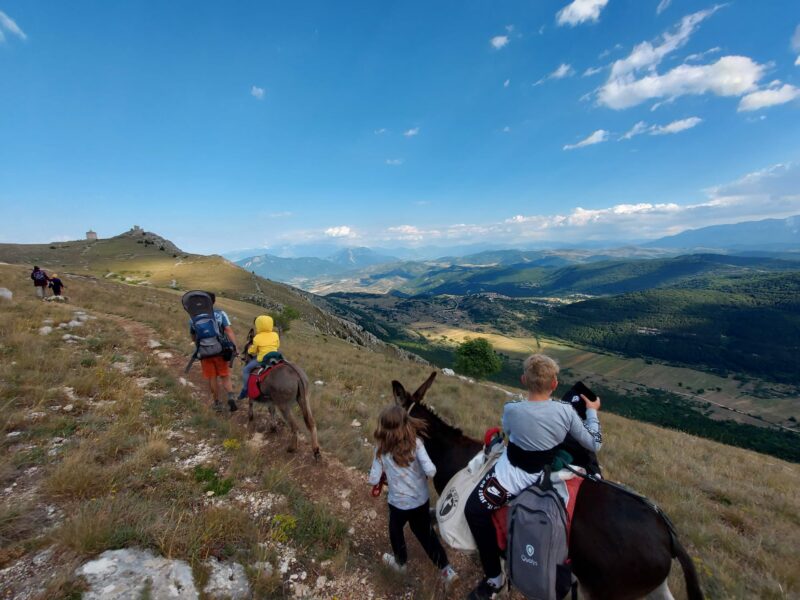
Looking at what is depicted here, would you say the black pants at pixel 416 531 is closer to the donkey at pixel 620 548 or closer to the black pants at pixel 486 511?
the black pants at pixel 486 511

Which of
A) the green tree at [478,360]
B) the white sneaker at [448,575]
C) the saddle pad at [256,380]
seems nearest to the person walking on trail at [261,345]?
the saddle pad at [256,380]

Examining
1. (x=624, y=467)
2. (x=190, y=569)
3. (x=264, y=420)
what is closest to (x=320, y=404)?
(x=264, y=420)

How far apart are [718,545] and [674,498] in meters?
1.66

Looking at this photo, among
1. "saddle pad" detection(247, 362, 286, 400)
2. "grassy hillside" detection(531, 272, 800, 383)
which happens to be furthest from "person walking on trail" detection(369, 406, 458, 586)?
"grassy hillside" detection(531, 272, 800, 383)

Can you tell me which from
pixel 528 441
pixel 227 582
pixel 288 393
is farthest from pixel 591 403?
pixel 288 393

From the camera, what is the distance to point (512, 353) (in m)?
146

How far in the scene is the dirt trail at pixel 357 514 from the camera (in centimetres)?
421

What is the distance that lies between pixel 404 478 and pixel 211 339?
5906 mm

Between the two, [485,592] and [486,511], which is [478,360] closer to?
[485,592]

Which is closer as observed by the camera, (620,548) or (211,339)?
(620,548)

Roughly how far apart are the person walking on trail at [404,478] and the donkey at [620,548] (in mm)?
1705

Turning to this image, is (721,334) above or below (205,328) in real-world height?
below

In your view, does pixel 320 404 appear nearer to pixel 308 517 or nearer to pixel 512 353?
pixel 308 517

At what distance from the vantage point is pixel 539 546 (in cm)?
314
